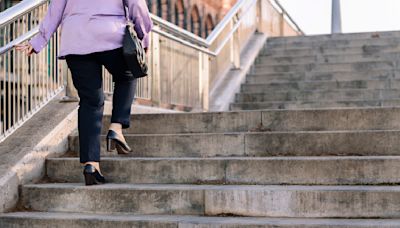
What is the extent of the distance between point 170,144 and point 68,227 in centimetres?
129

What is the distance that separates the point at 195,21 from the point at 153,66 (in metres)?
19.5

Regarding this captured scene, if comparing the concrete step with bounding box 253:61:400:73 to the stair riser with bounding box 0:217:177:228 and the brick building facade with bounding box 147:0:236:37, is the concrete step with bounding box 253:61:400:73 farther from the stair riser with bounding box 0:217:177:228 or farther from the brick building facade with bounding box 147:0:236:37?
the brick building facade with bounding box 147:0:236:37

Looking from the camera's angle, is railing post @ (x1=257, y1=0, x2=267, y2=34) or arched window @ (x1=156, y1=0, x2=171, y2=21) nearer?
railing post @ (x1=257, y1=0, x2=267, y2=34)

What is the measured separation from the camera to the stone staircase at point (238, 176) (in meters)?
4.05

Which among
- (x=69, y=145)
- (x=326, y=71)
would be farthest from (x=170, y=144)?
(x=326, y=71)

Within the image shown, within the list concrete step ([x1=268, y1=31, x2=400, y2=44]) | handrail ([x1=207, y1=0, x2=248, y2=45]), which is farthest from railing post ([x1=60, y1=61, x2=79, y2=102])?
concrete step ([x1=268, y1=31, x2=400, y2=44])

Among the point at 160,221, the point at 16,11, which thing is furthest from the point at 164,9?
the point at 160,221

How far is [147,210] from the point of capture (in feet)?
14.4

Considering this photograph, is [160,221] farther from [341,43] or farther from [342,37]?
[342,37]

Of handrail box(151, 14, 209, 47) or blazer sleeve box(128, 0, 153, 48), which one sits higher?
handrail box(151, 14, 209, 47)

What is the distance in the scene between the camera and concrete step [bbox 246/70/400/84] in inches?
377

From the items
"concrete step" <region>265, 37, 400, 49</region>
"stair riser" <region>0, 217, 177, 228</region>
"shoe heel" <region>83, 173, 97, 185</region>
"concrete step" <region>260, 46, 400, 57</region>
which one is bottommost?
"stair riser" <region>0, 217, 177, 228</region>

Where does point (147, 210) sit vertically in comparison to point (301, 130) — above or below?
below

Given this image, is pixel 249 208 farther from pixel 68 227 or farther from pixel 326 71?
pixel 326 71
